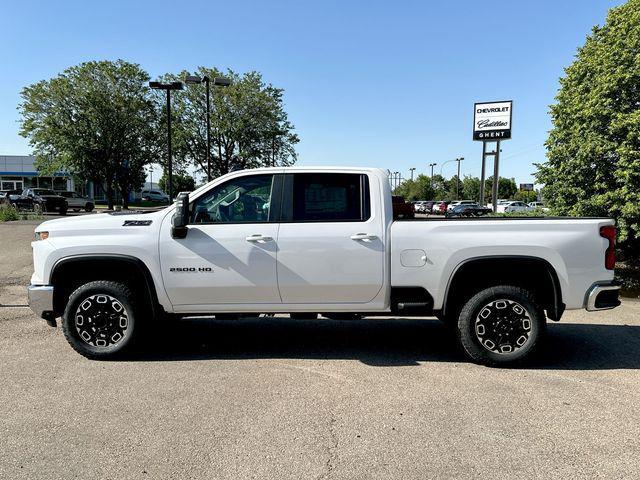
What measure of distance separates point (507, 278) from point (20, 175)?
67.6 m

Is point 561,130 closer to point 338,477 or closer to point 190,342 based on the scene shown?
point 190,342

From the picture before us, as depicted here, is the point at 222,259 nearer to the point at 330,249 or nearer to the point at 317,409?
the point at 330,249

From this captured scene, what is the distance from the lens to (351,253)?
4.66 m

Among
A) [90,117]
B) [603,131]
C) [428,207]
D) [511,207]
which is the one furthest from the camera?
[428,207]

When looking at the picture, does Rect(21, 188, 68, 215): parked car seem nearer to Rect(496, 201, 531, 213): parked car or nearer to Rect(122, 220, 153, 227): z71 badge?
Rect(122, 220, 153, 227): z71 badge

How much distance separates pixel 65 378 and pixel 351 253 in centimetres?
298

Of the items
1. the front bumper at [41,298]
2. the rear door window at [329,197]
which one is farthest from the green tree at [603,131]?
the front bumper at [41,298]

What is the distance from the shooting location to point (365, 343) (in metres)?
5.62

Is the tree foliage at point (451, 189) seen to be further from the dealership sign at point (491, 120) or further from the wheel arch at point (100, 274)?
the wheel arch at point (100, 274)

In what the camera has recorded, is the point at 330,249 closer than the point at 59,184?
Yes

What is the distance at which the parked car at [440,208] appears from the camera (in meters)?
52.1

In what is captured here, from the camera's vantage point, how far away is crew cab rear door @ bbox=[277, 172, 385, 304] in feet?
15.3

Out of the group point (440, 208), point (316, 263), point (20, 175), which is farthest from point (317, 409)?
point (20, 175)

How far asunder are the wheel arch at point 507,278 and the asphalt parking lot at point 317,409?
645 millimetres
